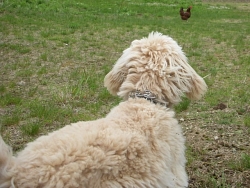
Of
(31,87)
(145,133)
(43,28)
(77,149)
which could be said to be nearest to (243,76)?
(31,87)

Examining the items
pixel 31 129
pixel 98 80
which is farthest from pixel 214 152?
pixel 98 80

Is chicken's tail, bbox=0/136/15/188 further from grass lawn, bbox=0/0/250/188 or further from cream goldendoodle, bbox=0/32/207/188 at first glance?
grass lawn, bbox=0/0/250/188

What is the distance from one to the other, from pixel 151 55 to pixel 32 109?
2773 millimetres

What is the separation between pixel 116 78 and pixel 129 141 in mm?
1195

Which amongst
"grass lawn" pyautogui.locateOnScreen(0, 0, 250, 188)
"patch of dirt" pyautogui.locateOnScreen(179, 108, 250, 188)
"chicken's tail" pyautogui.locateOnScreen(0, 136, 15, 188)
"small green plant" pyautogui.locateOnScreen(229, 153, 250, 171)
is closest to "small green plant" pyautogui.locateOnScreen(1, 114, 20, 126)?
"grass lawn" pyautogui.locateOnScreen(0, 0, 250, 188)

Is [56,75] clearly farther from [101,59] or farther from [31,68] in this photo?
[101,59]

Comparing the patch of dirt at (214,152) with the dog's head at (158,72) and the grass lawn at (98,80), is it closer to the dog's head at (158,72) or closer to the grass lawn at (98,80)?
the grass lawn at (98,80)

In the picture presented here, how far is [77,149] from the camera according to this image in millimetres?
2129

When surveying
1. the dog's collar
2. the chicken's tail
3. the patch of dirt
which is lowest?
the patch of dirt

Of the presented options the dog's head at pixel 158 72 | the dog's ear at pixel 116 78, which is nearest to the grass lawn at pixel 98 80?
the dog's head at pixel 158 72

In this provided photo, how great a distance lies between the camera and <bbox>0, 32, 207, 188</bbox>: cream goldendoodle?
2.01 meters

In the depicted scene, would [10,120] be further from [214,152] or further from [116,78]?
[214,152]

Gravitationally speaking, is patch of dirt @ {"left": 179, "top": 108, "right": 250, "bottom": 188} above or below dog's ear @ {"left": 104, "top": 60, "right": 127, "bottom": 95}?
below

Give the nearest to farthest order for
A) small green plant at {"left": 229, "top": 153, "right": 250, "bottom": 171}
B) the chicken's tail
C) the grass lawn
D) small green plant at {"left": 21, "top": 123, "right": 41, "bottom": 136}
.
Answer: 1. the chicken's tail
2. small green plant at {"left": 229, "top": 153, "right": 250, "bottom": 171}
3. the grass lawn
4. small green plant at {"left": 21, "top": 123, "right": 41, "bottom": 136}
